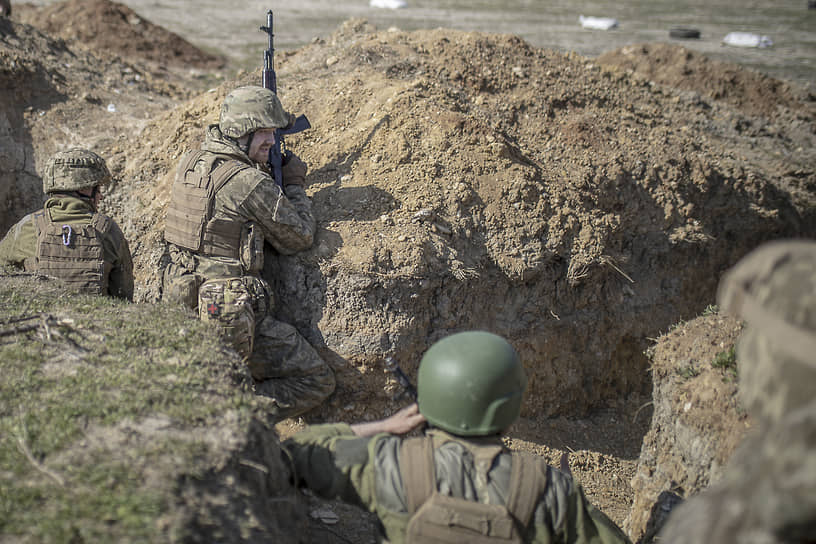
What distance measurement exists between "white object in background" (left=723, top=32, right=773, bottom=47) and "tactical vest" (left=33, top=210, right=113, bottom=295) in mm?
20070

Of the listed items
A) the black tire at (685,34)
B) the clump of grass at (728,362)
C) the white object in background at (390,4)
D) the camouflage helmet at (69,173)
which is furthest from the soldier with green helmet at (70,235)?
the white object in background at (390,4)

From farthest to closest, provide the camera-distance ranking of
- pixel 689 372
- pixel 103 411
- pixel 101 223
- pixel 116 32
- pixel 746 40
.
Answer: pixel 746 40, pixel 116 32, pixel 101 223, pixel 689 372, pixel 103 411

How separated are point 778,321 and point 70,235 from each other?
455cm

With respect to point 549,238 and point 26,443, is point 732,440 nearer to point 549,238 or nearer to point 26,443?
point 549,238

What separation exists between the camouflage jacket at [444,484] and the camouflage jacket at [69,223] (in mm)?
2909

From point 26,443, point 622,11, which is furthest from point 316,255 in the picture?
point 622,11

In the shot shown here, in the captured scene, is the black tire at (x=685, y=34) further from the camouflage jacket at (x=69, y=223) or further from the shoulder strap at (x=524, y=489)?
the shoulder strap at (x=524, y=489)

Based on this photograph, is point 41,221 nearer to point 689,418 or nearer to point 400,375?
point 400,375

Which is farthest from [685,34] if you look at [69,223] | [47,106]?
[69,223]

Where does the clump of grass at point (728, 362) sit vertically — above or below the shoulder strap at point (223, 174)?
below

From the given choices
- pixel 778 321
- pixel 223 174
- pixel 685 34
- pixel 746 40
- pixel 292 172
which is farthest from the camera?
pixel 685 34

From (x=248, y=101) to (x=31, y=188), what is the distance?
4199mm

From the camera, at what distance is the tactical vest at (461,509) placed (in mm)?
2537

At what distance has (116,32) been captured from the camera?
1627 cm
